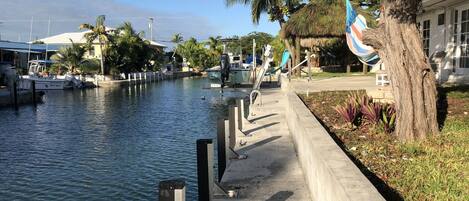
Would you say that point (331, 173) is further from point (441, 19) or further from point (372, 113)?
point (441, 19)

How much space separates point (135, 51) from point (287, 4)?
34.3 metres

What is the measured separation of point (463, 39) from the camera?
16.4 meters

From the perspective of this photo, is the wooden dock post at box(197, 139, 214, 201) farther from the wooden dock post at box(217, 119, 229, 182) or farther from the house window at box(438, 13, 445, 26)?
the house window at box(438, 13, 445, 26)

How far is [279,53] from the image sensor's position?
62.5 meters

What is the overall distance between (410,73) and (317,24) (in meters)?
25.0

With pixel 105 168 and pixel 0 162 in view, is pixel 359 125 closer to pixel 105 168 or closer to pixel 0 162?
pixel 105 168

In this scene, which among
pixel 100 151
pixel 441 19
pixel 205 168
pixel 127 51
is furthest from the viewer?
pixel 127 51

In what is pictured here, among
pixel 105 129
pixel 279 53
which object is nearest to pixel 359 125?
pixel 105 129

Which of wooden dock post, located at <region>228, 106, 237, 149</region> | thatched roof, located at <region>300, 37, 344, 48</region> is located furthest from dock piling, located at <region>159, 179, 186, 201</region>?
thatched roof, located at <region>300, 37, 344, 48</region>

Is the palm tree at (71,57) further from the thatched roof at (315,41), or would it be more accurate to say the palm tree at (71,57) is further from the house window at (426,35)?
the house window at (426,35)

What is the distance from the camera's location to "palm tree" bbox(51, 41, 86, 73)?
5716 centimetres

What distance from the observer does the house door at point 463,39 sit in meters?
16.2

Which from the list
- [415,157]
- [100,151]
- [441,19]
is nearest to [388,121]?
[415,157]

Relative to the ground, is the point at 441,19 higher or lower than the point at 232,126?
higher
